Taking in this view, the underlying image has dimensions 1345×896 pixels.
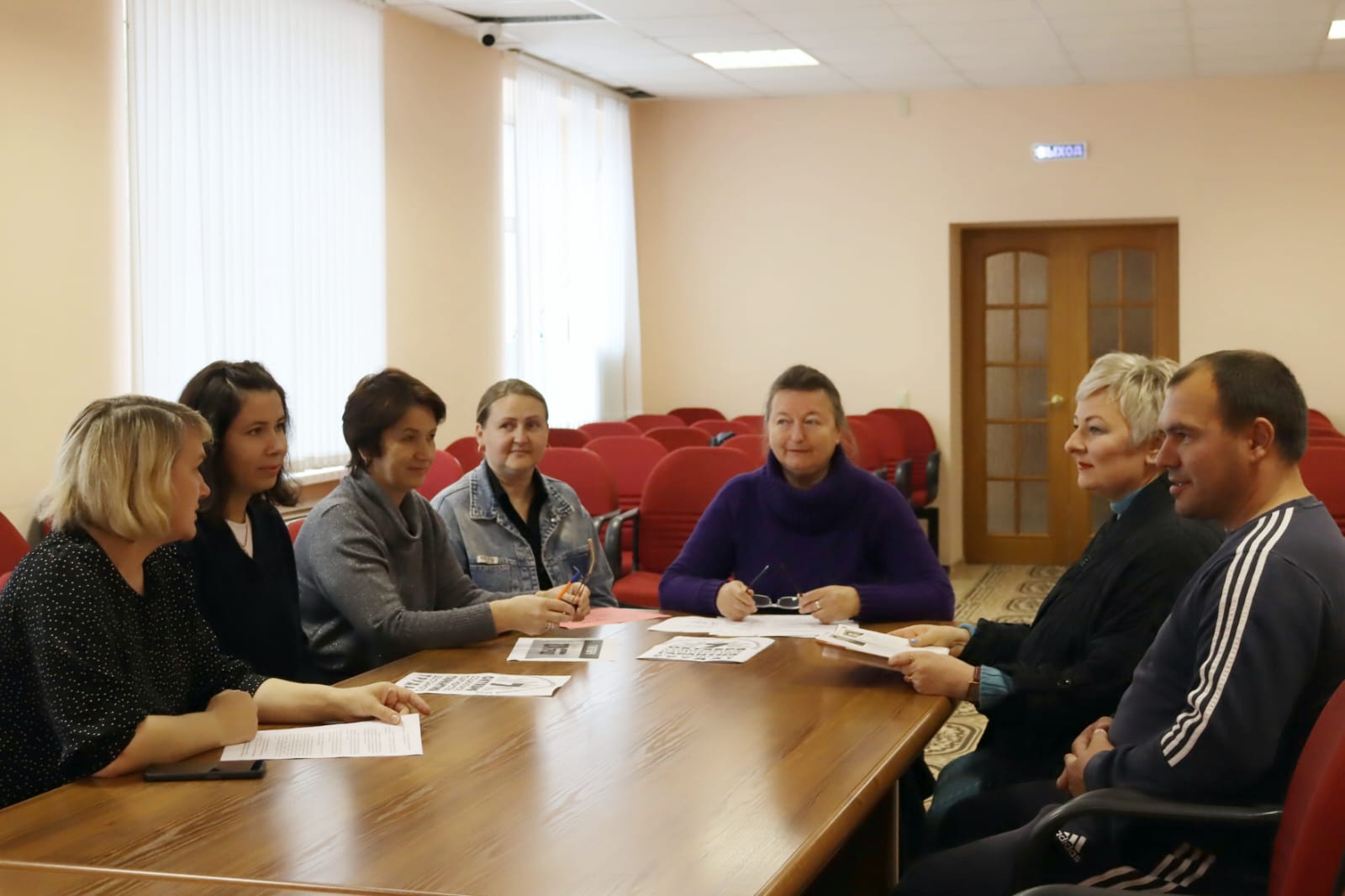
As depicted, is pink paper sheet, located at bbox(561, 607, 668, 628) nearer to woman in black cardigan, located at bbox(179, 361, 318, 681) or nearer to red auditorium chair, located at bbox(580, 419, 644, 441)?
woman in black cardigan, located at bbox(179, 361, 318, 681)

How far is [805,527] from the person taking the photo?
3807mm

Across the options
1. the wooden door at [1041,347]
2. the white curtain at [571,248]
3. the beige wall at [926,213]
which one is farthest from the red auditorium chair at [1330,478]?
the white curtain at [571,248]

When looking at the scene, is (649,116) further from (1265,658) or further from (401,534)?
(1265,658)

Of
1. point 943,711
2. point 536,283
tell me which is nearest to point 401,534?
point 943,711

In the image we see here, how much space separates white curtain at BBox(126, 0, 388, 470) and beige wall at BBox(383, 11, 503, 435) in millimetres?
169

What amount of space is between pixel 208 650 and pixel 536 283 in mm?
6515

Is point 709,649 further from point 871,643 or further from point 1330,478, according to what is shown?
point 1330,478

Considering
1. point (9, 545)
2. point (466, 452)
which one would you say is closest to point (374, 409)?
point (9, 545)

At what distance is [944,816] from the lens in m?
2.84

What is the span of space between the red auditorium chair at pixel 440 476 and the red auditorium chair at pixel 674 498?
771mm

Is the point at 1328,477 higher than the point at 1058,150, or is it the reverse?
the point at 1058,150

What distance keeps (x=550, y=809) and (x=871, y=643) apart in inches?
44.9

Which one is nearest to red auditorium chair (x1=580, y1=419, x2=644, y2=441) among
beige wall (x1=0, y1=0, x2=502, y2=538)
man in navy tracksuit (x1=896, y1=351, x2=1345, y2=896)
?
beige wall (x1=0, y1=0, x2=502, y2=538)

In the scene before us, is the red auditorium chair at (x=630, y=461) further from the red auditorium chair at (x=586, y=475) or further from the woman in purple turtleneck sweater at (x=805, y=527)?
the woman in purple turtleneck sweater at (x=805, y=527)
